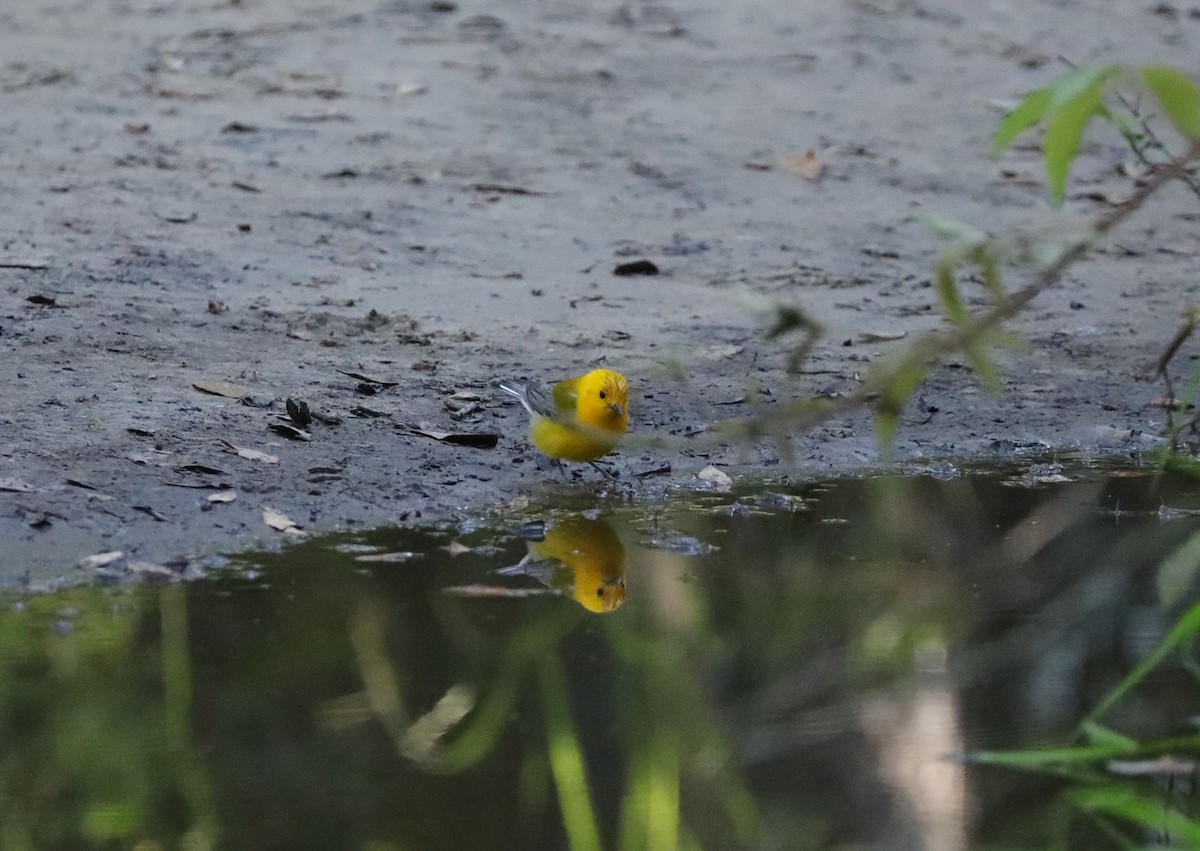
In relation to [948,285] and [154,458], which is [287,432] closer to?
[154,458]

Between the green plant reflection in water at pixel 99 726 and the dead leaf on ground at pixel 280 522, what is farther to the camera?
the dead leaf on ground at pixel 280 522

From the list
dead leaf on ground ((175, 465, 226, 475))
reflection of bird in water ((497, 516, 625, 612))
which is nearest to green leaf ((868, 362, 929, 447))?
reflection of bird in water ((497, 516, 625, 612))

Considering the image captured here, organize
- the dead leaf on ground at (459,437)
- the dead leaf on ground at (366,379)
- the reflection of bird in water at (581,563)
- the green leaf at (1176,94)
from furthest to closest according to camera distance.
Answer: the dead leaf on ground at (366,379) → the dead leaf on ground at (459,437) → the reflection of bird in water at (581,563) → the green leaf at (1176,94)

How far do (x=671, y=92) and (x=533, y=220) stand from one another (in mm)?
2388

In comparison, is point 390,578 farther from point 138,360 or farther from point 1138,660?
point 138,360

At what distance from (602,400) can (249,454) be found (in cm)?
107

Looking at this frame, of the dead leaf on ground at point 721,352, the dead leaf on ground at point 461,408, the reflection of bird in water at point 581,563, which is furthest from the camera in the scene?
the dead leaf on ground at point 721,352

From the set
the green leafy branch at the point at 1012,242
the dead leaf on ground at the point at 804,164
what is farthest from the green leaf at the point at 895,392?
the dead leaf on ground at the point at 804,164

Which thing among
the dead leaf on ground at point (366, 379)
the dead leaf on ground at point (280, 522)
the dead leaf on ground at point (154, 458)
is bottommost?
the dead leaf on ground at point (366, 379)

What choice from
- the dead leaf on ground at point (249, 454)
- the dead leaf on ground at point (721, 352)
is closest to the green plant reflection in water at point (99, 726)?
the dead leaf on ground at point (249, 454)

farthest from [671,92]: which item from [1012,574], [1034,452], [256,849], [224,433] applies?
[256,849]

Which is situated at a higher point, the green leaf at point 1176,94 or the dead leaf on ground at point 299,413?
the green leaf at point 1176,94

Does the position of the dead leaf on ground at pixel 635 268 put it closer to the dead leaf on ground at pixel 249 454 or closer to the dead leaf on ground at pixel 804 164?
the dead leaf on ground at pixel 804 164

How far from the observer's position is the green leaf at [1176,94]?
1.42 meters
